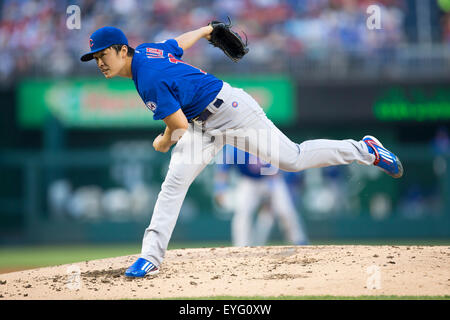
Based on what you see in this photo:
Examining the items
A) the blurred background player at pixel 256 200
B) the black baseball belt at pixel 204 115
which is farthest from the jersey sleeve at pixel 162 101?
the blurred background player at pixel 256 200

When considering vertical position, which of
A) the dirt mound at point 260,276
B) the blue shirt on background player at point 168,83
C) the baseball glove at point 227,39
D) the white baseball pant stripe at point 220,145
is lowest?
the dirt mound at point 260,276

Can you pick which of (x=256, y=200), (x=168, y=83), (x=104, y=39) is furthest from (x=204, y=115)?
(x=256, y=200)

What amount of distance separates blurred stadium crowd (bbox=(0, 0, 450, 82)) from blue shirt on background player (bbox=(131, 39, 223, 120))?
28.5 feet

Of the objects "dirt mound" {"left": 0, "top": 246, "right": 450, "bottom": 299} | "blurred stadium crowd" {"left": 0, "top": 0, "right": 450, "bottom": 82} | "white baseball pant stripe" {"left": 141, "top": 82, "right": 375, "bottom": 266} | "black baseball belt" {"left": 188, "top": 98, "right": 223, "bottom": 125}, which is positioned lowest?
"dirt mound" {"left": 0, "top": 246, "right": 450, "bottom": 299}

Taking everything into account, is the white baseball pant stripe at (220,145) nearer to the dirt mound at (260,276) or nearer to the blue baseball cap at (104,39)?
the dirt mound at (260,276)

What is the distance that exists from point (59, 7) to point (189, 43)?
11011 mm

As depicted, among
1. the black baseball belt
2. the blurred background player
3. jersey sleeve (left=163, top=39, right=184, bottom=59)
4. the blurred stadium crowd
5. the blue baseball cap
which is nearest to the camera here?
the blue baseball cap

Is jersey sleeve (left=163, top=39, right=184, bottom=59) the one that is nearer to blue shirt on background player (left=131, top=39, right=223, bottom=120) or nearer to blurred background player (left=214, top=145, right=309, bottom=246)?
blue shirt on background player (left=131, top=39, right=223, bottom=120)

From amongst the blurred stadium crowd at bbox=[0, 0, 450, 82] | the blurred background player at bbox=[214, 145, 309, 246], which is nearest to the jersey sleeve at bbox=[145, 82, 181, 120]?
the blurred background player at bbox=[214, 145, 309, 246]

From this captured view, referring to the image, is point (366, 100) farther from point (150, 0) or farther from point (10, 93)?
point (10, 93)

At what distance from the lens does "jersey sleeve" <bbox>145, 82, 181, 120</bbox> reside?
4.57 metres

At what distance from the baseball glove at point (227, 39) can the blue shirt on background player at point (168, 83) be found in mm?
625

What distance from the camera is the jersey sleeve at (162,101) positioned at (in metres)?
4.57

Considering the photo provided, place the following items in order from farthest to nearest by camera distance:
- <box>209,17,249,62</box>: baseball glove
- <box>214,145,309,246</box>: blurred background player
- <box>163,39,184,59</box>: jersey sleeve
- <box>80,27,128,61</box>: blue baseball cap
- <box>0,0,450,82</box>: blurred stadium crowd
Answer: <box>0,0,450,82</box>: blurred stadium crowd
<box>214,145,309,246</box>: blurred background player
<box>209,17,249,62</box>: baseball glove
<box>163,39,184,59</box>: jersey sleeve
<box>80,27,128,61</box>: blue baseball cap
